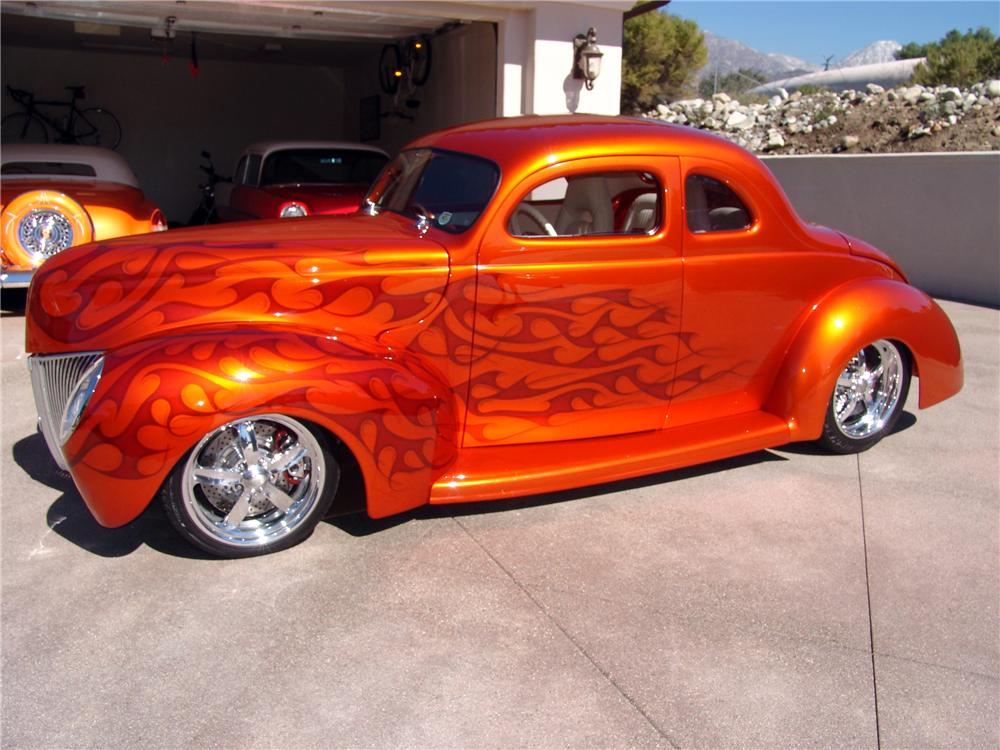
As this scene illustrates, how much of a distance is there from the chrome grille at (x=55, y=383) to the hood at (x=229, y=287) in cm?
4

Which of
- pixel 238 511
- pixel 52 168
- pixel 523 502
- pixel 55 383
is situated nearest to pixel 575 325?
pixel 523 502

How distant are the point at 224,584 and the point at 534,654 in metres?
1.24

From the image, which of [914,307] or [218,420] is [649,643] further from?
[914,307]

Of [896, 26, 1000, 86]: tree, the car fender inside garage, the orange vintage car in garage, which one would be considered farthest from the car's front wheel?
[896, 26, 1000, 86]: tree

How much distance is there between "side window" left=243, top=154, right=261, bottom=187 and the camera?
9.86 m

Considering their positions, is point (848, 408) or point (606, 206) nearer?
point (606, 206)

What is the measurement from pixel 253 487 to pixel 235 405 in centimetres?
43

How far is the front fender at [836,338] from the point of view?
4586 millimetres

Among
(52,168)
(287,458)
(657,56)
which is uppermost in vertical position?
(657,56)

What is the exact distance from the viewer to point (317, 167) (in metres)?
9.88

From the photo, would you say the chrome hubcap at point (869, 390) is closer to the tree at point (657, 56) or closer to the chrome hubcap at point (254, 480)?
the chrome hubcap at point (254, 480)

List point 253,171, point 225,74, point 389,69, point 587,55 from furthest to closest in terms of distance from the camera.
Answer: point 225,74 → point 389,69 → point 253,171 → point 587,55

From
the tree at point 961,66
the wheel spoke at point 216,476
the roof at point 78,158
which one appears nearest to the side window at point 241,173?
the roof at point 78,158

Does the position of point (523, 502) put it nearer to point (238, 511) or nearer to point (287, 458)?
point (287, 458)
